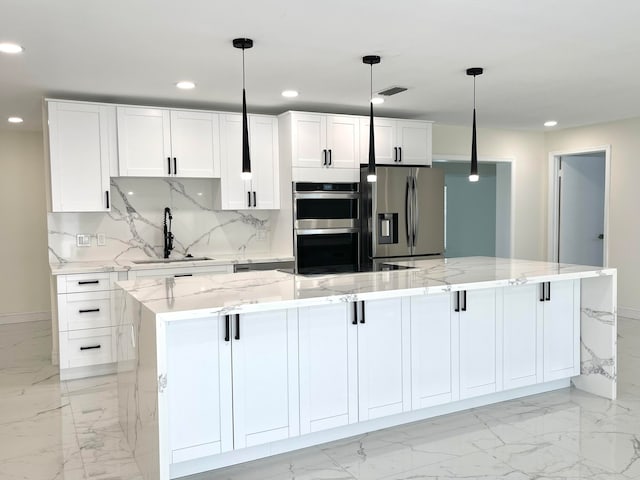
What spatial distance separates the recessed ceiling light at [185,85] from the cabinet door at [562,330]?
9.89ft

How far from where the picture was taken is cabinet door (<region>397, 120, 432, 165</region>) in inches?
226

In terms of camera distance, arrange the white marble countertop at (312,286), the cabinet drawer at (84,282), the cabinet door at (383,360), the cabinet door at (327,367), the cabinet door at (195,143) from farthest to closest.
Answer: the cabinet door at (195,143) → the cabinet drawer at (84,282) → the cabinet door at (383,360) → the cabinet door at (327,367) → the white marble countertop at (312,286)

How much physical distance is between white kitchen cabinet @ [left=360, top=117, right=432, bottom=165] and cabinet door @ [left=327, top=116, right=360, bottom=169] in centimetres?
7

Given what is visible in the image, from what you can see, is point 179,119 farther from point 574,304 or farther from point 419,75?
point 574,304

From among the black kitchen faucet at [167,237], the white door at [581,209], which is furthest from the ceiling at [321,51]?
the white door at [581,209]

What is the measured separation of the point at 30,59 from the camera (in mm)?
3576

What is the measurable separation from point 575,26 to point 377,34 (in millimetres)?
1095

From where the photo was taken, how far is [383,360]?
3.13 metres

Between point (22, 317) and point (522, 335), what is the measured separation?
5.70 meters

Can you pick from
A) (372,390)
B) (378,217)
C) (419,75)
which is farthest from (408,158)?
(372,390)

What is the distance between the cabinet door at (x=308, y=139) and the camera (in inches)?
204

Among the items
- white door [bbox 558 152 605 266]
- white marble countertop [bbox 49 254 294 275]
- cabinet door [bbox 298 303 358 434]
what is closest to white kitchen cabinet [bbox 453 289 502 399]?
cabinet door [bbox 298 303 358 434]

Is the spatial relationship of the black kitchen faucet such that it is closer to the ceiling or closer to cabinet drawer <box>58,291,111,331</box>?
cabinet drawer <box>58,291,111,331</box>

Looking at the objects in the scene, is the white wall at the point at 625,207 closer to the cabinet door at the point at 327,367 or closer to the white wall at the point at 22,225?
the cabinet door at the point at 327,367
